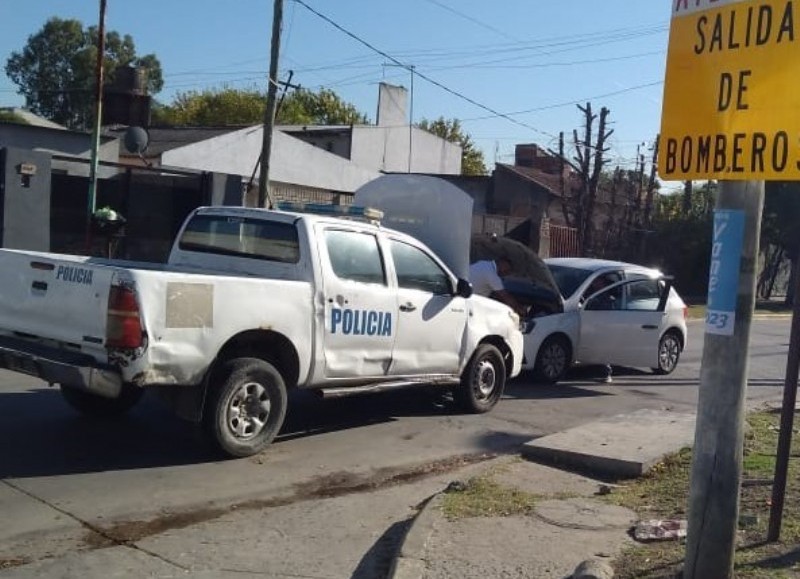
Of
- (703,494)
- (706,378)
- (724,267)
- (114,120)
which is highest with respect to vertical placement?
(114,120)

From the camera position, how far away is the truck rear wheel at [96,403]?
8602 mm

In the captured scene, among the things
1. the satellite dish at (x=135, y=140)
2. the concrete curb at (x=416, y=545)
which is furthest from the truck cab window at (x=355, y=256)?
the satellite dish at (x=135, y=140)

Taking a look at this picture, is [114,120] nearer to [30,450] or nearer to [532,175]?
[532,175]

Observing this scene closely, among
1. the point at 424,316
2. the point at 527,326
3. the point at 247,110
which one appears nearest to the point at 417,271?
the point at 424,316

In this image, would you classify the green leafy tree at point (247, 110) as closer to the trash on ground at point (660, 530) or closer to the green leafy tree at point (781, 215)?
the green leafy tree at point (781, 215)

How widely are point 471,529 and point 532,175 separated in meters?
43.5

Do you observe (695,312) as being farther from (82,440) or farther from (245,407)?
(82,440)

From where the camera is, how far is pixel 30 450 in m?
7.49

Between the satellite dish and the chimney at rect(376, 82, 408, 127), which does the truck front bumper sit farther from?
the chimney at rect(376, 82, 408, 127)

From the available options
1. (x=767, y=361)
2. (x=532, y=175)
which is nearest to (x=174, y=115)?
(x=532, y=175)

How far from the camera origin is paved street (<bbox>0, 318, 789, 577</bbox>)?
19.7ft

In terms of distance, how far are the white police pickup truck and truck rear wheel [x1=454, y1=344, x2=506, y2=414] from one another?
3 cm

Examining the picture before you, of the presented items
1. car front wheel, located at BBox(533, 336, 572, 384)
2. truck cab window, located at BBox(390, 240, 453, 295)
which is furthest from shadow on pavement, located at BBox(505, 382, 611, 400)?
truck cab window, located at BBox(390, 240, 453, 295)

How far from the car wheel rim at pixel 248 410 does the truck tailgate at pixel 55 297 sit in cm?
116
